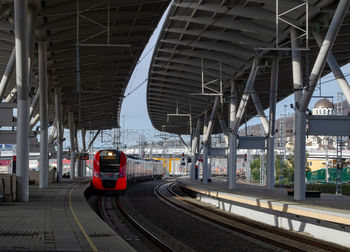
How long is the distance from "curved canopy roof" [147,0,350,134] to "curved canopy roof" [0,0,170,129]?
1368 millimetres

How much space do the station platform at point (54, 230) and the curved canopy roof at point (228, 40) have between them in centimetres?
806

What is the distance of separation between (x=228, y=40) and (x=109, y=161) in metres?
Answer: 11.4

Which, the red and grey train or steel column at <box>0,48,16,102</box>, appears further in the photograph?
the red and grey train

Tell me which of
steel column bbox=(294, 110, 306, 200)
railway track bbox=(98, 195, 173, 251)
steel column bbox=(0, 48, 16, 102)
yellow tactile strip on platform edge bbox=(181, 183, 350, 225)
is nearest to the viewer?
yellow tactile strip on platform edge bbox=(181, 183, 350, 225)

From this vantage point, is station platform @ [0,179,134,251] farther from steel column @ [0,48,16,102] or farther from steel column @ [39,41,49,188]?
steel column @ [39,41,49,188]

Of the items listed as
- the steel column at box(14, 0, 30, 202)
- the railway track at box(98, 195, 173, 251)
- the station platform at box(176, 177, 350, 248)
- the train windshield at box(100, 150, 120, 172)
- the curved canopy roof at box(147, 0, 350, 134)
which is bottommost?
the railway track at box(98, 195, 173, 251)

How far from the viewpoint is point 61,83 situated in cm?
3950

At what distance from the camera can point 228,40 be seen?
25.5 m

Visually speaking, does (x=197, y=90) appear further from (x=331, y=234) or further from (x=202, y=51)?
(x=331, y=234)

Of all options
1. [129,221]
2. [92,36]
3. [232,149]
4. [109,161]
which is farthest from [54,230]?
[109,161]

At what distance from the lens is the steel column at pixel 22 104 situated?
1816 cm

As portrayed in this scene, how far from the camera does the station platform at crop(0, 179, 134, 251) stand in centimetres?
1035

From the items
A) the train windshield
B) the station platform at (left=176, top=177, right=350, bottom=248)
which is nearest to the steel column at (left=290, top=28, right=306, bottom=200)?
the station platform at (left=176, top=177, right=350, bottom=248)

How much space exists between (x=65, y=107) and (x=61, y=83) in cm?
1149
